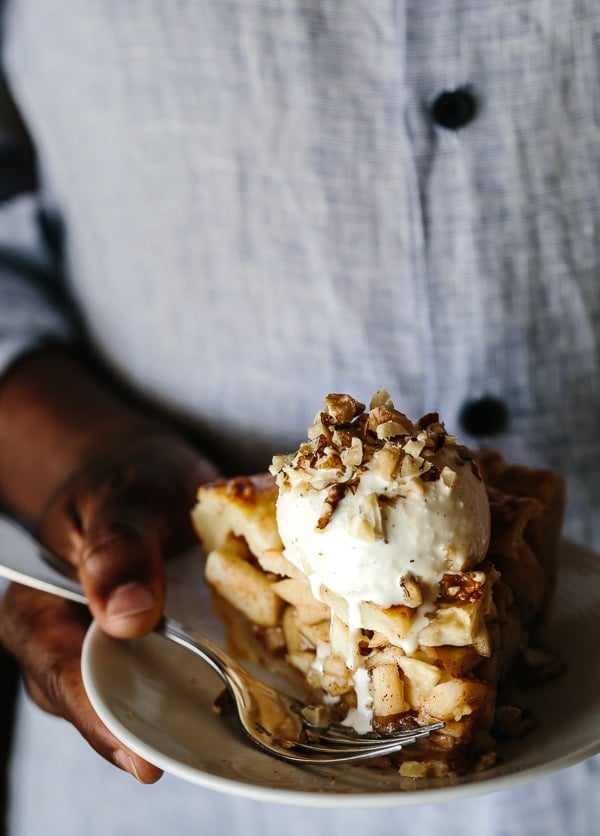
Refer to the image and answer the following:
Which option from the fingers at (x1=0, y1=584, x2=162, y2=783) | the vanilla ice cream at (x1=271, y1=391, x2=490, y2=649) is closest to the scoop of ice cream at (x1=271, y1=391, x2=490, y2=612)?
the vanilla ice cream at (x1=271, y1=391, x2=490, y2=649)

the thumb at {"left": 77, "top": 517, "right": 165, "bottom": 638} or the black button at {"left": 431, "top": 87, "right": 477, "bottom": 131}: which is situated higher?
the black button at {"left": 431, "top": 87, "right": 477, "bottom": 131}

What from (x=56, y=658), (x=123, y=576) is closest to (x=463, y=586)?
(x=123, y=576)

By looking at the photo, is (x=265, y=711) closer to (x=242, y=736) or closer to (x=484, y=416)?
(x=242, y=736)

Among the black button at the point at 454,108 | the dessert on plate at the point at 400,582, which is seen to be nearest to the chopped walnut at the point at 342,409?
the dessert on plate at the point at 400,582

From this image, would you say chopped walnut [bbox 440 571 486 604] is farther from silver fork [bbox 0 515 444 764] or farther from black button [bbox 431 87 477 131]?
black button [bbox 431 87 477 131]

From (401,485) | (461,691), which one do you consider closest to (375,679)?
(461,691)

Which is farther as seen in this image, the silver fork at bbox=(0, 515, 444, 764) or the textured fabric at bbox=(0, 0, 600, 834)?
the textured fabric at bbox=(0, 0, 600, 834)

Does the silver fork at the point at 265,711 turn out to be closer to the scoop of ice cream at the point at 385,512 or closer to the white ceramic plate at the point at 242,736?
the white ceramic plate at the point at 242,736
